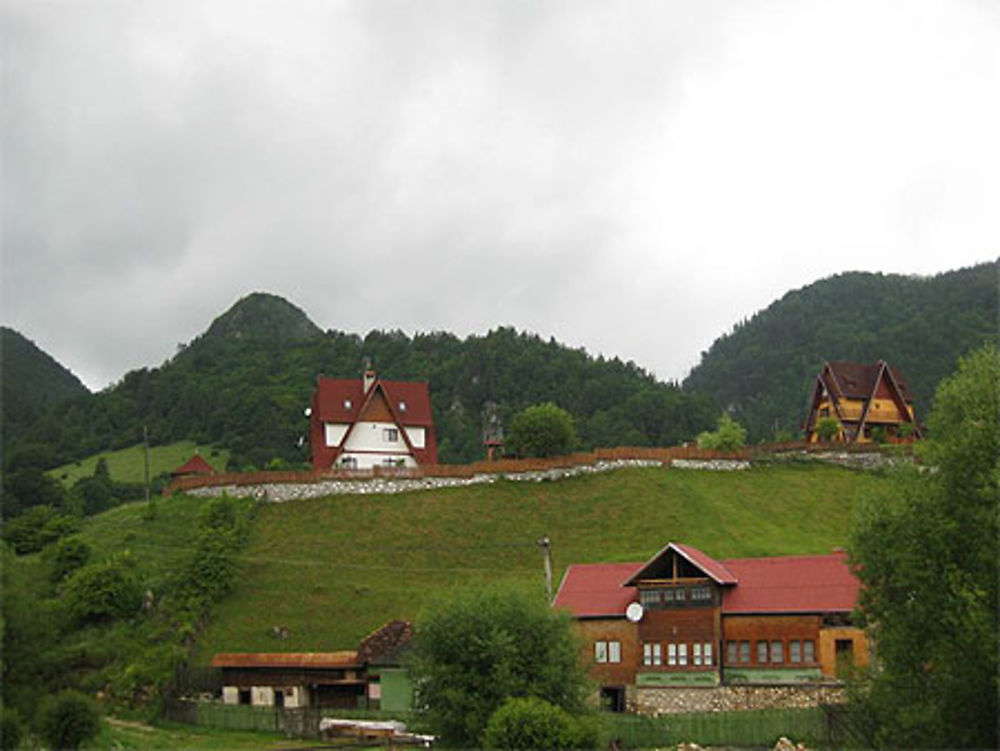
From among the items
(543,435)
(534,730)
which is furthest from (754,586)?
(543,435)

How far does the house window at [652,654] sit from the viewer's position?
1721 inches

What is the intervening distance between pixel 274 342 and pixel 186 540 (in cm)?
12617

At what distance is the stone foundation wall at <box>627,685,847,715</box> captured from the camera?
40094mm

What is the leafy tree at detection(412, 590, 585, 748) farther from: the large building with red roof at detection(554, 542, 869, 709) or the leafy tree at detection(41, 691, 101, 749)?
the large building with red roof at detection(554, 542, 869, 709)

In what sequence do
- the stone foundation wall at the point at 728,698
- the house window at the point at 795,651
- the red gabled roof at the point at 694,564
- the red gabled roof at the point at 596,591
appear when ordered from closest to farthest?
1. the stone foundation wall at the point at 728,698
2. the house window at the point at 795,651
3. the red gabled roof at the point at 694,564
4. the red gabled roof at the point at 596,591

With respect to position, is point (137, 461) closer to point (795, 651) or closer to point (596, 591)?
point (596, 591)

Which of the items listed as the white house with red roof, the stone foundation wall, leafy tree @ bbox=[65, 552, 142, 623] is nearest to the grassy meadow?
the white house with red roof

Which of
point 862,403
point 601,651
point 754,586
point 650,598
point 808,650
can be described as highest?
point 862,403

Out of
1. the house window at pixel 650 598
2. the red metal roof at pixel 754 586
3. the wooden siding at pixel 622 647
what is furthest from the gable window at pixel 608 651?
the house window at pixel 650 598

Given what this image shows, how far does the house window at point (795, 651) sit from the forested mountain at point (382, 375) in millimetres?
80665

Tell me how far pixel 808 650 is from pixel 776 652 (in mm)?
1261

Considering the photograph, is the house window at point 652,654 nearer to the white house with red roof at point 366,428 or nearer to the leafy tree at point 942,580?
the leafy tree at point 942,580

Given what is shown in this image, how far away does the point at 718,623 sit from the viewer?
43062mm

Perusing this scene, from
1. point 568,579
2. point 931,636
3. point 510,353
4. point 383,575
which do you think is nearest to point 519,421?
point 383,575
